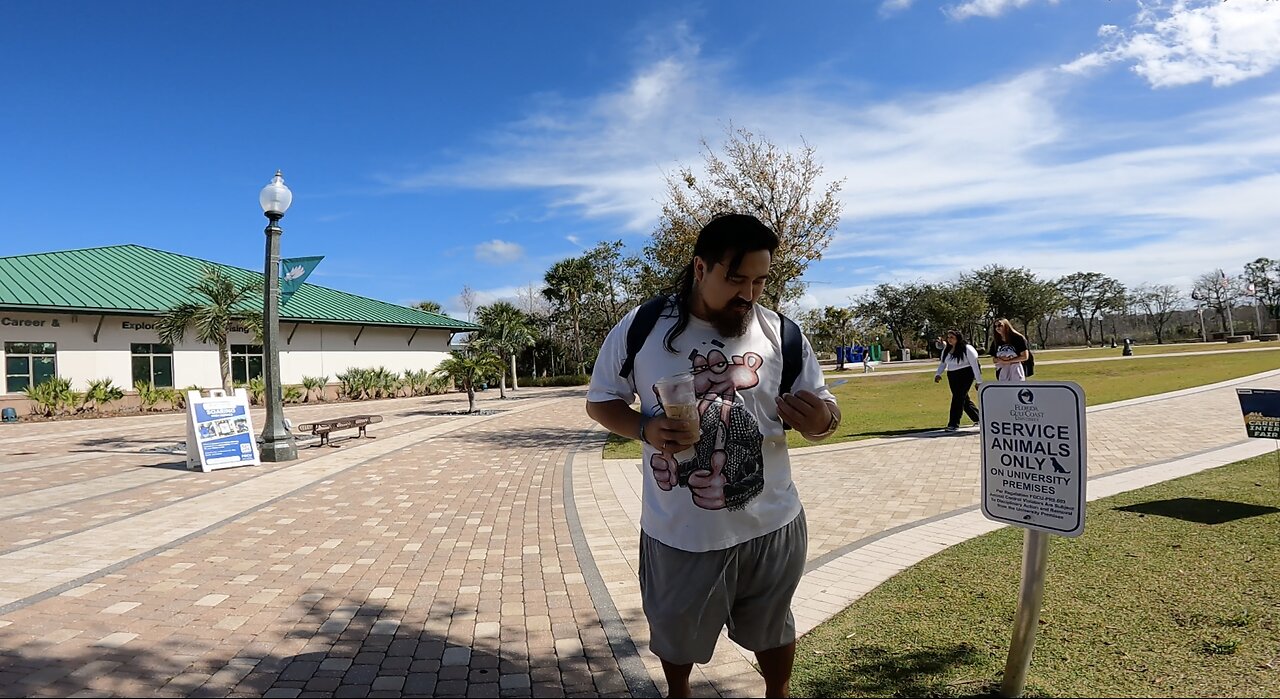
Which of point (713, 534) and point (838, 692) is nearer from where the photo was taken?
point (713, 534)

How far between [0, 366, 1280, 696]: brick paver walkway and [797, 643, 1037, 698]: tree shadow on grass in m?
0.35

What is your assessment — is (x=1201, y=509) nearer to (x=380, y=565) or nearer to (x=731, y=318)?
(x=731, y=318)

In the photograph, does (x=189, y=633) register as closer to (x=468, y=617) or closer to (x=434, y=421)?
(x=468, y=617)

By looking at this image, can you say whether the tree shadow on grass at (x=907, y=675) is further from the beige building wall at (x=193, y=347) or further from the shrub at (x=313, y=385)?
the shrub at (x=313, y=385)

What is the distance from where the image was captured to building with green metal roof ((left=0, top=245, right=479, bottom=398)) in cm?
2358

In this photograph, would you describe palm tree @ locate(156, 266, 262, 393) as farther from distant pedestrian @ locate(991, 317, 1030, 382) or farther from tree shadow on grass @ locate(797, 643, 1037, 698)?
tree shadow on grass @ locate(797, 643, 1037, 698)

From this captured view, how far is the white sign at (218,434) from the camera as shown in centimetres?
1005

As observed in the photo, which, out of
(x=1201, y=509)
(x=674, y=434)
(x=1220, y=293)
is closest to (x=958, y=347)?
(x=1201, y=509)

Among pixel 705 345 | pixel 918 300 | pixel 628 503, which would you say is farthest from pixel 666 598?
pixel 918 300

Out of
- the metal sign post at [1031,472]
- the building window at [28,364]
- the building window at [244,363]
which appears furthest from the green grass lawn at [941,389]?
the building window at [244,363]

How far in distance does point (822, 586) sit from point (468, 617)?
2.09 meters

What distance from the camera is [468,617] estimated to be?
391cm

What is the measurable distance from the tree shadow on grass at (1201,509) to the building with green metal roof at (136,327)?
1668 centimetres

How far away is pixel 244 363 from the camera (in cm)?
3002
